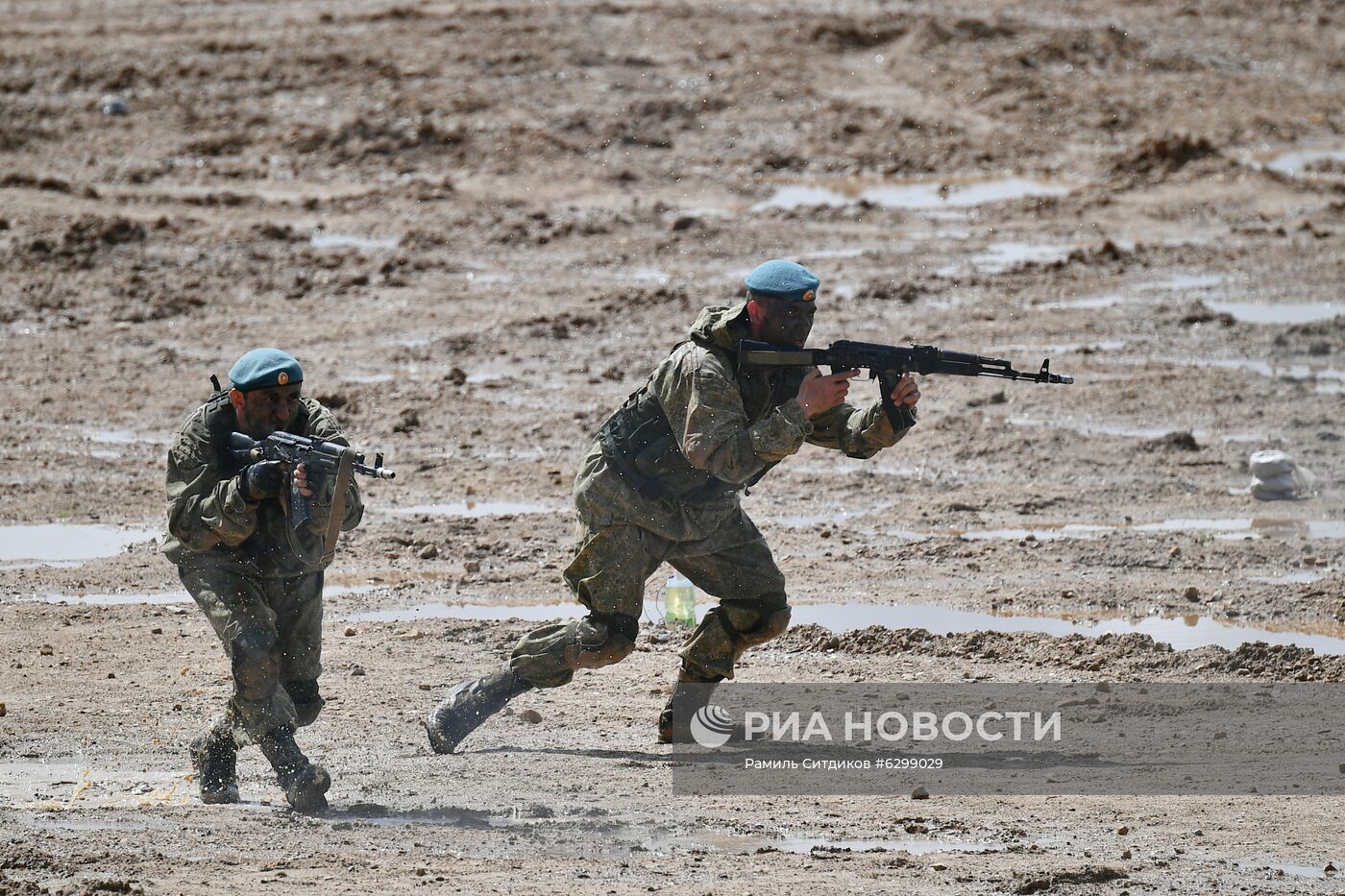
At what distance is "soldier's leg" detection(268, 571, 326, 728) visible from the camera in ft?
22.4

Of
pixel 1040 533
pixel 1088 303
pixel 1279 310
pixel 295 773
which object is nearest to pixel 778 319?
pixel 295 773

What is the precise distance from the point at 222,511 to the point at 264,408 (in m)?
0.42

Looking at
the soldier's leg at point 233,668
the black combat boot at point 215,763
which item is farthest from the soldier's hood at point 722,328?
the black combat boot at point 215,763

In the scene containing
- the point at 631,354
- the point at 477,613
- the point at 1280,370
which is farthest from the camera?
the point at 631,354

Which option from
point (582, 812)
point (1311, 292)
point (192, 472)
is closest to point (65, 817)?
point (192, 472)

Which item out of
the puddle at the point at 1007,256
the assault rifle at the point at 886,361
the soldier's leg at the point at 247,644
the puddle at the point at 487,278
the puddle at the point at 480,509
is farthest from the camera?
the puddle at the point at 1007,256

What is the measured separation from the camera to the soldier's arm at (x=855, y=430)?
23.3 ft

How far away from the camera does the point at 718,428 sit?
6.80 metres

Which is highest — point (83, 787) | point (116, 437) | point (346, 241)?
point (83, 787)

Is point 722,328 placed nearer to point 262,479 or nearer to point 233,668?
point 262,479

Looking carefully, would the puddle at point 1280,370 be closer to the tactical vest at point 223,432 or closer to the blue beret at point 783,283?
the blue beret at point 783,283

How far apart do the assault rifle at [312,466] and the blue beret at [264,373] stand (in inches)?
7.3

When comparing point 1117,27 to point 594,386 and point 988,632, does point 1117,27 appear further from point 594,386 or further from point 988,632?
point 988,632

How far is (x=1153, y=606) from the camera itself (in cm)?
950
